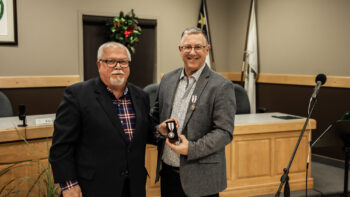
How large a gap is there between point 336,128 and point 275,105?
3112 mm

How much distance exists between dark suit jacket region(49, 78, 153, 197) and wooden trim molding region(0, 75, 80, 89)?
3.33 metres

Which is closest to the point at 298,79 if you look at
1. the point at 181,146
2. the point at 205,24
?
the point at 205,24

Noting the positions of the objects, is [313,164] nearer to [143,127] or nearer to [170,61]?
[170,61]

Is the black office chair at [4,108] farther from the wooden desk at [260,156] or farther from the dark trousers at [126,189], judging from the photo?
the dark trousers at [126,189]

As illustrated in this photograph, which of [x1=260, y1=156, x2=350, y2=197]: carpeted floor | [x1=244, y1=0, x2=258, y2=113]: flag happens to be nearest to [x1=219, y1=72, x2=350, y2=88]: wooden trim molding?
[x1=244, y1=0, x2=258, y2=113]: flag

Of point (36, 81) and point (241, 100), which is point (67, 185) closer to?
point (241, 100)

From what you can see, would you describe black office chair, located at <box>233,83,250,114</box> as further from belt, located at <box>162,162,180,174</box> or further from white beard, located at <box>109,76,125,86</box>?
white beard, located at <box>109,76,125,86</box>

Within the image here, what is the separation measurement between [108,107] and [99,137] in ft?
0.48

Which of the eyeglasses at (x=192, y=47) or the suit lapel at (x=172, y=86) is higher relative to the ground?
the eyeglasses at (x=192, y=47)

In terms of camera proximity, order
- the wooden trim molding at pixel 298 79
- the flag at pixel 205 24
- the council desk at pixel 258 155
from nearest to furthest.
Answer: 1. the council desk at pixel 258 155
2. the wooden trim molding at pixel 298 79
3. the flag at pixel 205 24

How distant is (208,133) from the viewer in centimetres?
177

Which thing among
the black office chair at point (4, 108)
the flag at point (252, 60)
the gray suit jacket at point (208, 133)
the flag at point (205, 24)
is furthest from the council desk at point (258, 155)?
the flag at point (205, 24)

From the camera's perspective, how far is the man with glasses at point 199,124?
68.7 inches

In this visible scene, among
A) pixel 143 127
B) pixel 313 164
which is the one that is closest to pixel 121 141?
pixel 143 127
